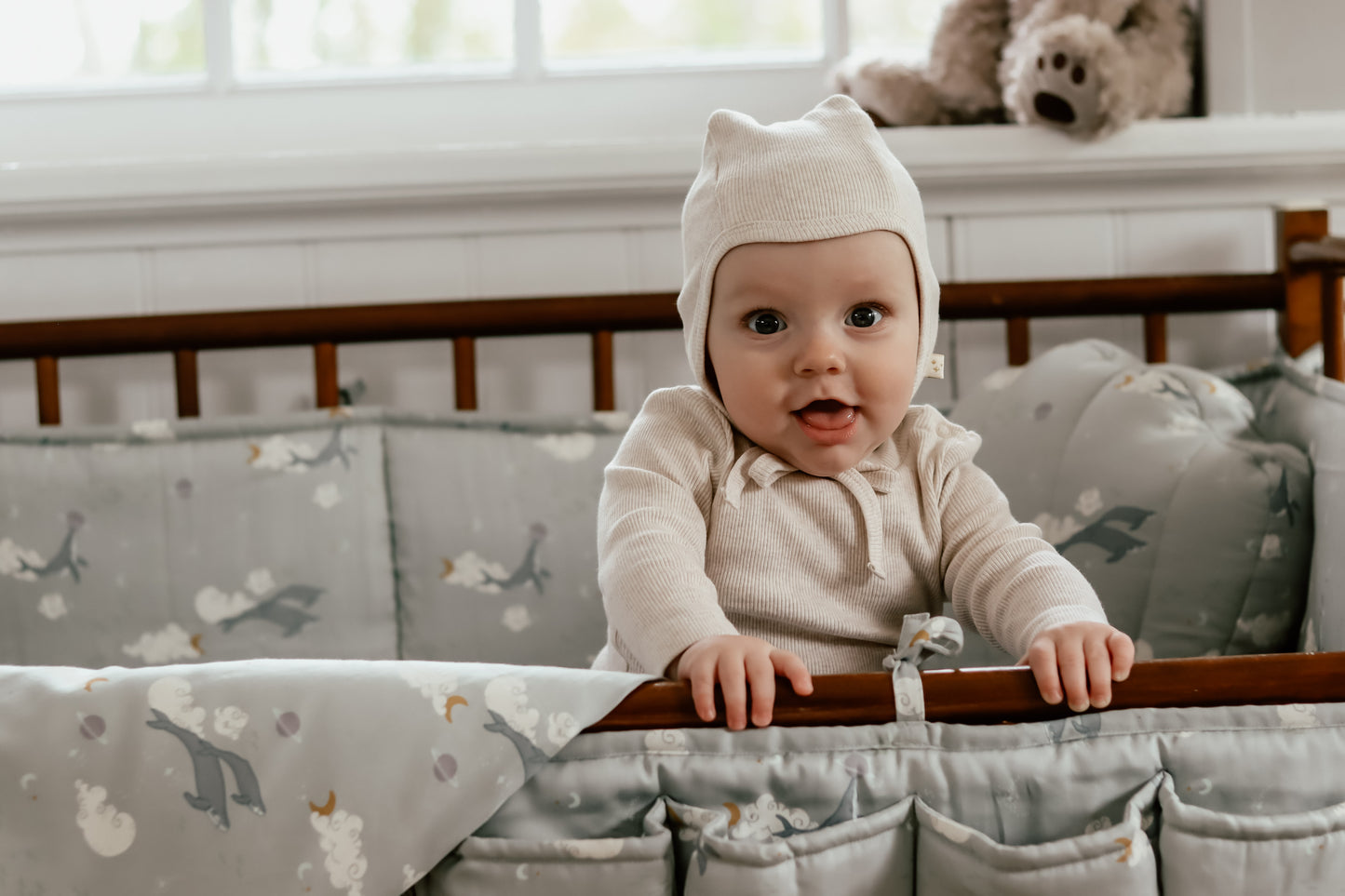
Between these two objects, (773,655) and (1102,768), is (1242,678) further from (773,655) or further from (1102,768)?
(773,655)

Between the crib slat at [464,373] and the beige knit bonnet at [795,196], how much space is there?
49cm

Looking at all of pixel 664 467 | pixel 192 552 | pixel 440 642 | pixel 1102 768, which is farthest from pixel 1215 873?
pixel 192 552

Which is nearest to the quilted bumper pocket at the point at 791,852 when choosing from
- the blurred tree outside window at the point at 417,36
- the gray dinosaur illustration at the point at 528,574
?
the gray dinosaur illustration at the point at 528,574

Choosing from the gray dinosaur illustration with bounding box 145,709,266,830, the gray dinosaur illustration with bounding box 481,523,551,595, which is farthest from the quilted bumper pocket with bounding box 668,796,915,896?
the gray dinosaur illustration with bounding box 481,523,551,595

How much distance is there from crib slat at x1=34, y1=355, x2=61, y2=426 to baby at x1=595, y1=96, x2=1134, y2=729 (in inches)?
29.2

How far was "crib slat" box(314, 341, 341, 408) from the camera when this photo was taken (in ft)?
4.07

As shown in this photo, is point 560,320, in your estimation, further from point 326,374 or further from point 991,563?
point 991,563

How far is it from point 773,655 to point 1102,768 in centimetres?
17

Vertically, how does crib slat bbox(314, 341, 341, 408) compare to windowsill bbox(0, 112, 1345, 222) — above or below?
below

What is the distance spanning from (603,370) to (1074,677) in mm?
749

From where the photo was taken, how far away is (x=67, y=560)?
118 centimetres

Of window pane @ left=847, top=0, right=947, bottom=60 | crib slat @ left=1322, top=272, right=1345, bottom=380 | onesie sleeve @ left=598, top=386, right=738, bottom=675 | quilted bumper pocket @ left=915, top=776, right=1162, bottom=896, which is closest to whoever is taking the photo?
quilted bumper pocket @ left=915, top=776, right=1162, bottom=896

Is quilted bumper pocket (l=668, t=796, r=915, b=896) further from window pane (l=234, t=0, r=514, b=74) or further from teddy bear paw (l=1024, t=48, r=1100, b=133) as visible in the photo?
window pane (l=234, t=0, r=514, b=74)

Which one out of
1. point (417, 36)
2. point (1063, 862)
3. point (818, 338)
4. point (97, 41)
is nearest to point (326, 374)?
point (417, 36)
